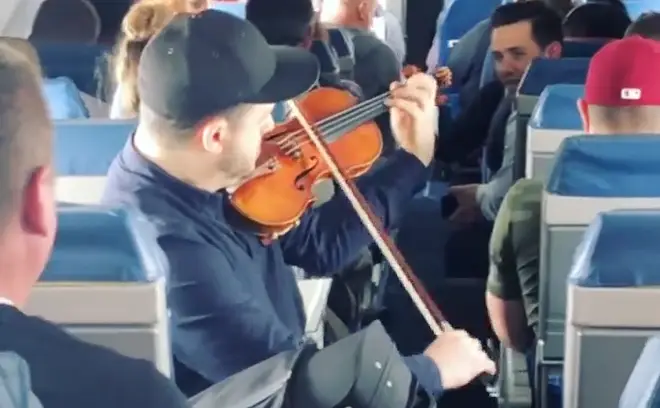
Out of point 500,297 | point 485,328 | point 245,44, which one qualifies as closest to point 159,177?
point 245,44

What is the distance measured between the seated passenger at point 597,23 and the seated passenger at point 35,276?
3.16 m

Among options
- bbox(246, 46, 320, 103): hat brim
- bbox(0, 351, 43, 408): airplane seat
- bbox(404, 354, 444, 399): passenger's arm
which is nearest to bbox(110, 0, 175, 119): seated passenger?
bbox(246, 46, 320, 103): hat brim

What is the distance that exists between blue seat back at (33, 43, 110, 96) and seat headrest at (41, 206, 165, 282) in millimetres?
2496

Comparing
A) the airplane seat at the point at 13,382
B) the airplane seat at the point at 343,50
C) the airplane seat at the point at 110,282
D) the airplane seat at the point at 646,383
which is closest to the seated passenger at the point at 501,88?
the airplane seat at the point at 343,50

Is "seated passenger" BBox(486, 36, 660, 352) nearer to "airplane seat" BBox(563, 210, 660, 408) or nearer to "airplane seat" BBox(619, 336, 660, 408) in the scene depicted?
"airplane seat" BBox(563, 210, 660, 408)

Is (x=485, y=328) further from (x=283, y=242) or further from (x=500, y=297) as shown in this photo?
(x=283, y=242)

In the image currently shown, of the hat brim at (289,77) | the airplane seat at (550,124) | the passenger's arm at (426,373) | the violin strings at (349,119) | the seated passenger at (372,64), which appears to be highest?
the hat brim at (289,77)

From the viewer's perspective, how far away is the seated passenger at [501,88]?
156 inches

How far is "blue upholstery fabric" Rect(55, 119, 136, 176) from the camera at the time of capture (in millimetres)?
2713

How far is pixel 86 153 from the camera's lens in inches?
108

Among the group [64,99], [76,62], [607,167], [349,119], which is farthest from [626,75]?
[76,62]

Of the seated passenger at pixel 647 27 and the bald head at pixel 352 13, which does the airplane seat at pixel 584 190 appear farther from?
the bald head at pixel 352 13

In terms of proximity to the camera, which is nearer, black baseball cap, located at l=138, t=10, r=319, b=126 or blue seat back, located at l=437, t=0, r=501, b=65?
black baseball cap, located at l=138, t=10, r=319, b=126

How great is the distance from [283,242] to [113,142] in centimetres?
71
